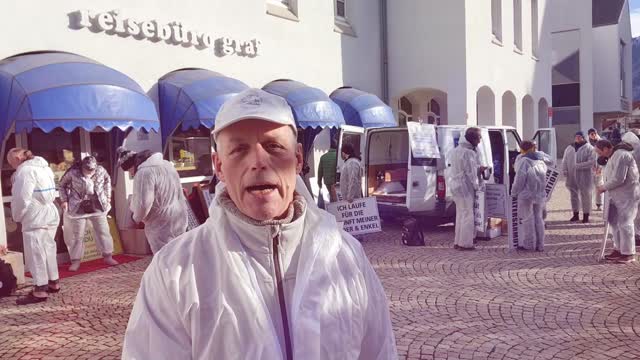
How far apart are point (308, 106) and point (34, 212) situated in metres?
6.17

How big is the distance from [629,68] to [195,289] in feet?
155

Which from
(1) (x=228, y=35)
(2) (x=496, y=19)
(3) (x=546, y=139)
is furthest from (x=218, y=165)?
(2) (x=496, y=19)

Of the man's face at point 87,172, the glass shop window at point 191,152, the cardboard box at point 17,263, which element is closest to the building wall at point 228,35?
the glass shop window at point 191,152

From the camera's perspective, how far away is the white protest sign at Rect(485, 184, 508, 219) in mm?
9211

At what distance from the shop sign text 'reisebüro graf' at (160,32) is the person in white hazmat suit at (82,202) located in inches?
92.2

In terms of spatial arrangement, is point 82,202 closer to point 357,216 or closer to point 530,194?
point 357,216

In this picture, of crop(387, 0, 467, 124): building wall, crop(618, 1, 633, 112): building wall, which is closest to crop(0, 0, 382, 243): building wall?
crop(387, 0, 467, 124): building wall

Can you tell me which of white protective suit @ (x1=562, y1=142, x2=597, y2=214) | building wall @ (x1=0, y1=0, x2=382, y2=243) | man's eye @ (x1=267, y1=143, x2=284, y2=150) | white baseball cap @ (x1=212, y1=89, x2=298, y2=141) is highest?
building wall @ (x1=0, y1=0, x2=382, y2=243)

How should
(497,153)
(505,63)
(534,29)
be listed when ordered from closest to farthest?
(497,153) < (505,63) < (534,29)

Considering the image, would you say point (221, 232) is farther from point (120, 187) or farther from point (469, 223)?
point (120, 187)

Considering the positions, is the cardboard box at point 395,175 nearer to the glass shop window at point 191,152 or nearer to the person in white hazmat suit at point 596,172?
the glass shop window at point 191,152

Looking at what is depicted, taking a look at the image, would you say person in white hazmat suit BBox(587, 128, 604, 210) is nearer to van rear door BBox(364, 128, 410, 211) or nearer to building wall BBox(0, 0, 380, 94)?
van rear door BBox(364, 128, 410, 211)

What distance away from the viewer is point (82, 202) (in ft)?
26.1

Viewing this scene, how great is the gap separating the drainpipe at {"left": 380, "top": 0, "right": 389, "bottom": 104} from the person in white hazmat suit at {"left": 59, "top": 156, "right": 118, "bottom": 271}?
10569mm
